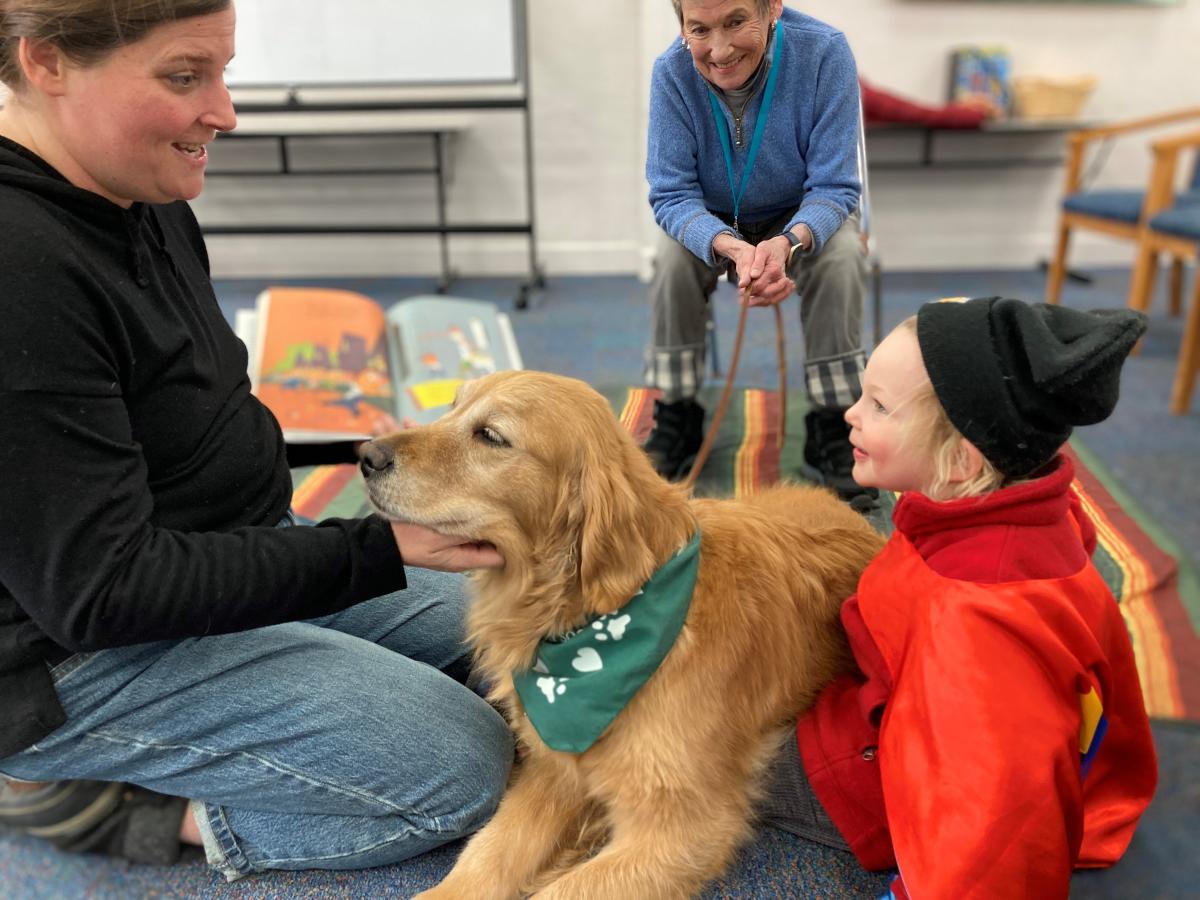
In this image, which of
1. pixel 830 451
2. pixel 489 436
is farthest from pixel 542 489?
pixel 830 451

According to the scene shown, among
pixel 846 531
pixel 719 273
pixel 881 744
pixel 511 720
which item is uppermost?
pixel 719 273

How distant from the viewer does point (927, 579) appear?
1186 mm

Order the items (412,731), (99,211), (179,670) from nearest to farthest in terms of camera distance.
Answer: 1. (99,211)
2. (179,670)
3. (412,731)

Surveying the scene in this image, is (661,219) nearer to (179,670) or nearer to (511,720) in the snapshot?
Result: (511,720)

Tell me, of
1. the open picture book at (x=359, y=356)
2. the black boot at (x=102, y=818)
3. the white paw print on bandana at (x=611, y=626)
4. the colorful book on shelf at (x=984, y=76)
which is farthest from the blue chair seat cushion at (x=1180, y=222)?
the black boot at (x=102, y=818)

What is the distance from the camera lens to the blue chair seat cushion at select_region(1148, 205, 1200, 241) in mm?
3395

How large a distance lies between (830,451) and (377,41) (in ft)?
11.7

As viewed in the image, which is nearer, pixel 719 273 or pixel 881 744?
pixel 881 744

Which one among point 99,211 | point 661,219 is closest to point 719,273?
point 661,219

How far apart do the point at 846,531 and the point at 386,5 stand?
4006 mm

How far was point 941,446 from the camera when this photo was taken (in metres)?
1.20

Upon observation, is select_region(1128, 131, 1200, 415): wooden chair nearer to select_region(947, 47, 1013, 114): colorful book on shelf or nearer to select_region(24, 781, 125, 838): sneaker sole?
select_region(947, 47, 1013, 114): colorful book on shelf

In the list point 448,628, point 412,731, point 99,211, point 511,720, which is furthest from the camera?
point 448,628

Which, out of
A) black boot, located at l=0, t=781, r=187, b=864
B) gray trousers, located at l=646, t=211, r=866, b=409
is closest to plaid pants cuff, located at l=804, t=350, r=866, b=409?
gray trousers, located at l=646, t=211, r=866, b=409
